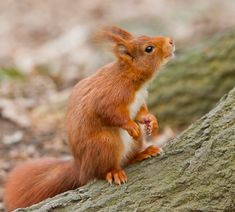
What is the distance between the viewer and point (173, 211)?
119 inches

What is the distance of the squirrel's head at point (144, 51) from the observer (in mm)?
3678

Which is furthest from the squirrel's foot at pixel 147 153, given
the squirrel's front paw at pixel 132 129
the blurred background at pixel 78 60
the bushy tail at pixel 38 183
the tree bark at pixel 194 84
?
the tree bark at pixel 194 84

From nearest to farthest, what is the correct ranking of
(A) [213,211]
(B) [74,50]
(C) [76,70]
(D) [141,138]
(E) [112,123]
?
(A) [213,211] → (E) [112,123] → (D) [141,138] → (C) [76,70] → (B) [74,50]

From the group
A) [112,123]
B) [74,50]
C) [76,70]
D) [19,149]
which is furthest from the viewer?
[74,50]

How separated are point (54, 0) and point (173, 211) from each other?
8.00m

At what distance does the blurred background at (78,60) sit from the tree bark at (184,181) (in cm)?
79

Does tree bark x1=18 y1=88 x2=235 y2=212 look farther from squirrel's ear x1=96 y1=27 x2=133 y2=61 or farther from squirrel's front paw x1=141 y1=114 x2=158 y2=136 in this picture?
squirrel's ear x1=96 y1=27 x2=133 y2=61

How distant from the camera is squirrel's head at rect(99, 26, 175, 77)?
12.1 ft

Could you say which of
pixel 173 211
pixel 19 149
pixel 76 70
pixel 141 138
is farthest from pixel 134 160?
pixel 76 70

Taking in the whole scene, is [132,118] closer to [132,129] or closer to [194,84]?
[132,129]

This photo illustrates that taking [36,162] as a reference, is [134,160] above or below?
below

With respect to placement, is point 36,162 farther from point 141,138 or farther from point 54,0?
point 54,0

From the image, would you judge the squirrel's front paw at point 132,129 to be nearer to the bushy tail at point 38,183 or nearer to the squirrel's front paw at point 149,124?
the squirrel's front paw at point 149,124

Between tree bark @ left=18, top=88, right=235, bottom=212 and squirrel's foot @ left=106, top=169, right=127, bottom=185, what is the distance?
0.03 meters
